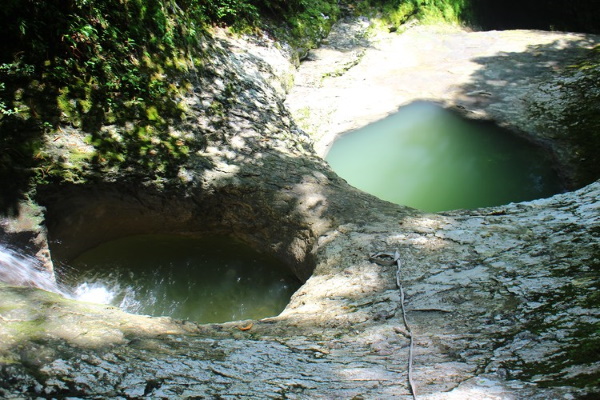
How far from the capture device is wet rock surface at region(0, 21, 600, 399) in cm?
188

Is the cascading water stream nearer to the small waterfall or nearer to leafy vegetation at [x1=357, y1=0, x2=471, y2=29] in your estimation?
the small waterfall

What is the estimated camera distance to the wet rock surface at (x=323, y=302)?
188 cm

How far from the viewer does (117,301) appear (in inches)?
172

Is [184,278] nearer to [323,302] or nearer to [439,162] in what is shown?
[323,302]

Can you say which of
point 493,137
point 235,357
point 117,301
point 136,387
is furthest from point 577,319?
point 493,137

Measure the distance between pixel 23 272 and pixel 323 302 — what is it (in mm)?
2777

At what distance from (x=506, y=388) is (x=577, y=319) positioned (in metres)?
0.70

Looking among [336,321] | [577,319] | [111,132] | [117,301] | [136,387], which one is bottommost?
[117,301]

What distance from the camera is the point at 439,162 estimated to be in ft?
23.1

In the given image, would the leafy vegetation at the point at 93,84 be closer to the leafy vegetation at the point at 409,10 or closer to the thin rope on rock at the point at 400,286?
the thin rope on rock at the point at 400,286

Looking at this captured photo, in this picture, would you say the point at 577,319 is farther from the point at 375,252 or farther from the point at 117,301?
the point at 117,301

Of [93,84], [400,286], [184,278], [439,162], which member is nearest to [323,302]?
[400,286]

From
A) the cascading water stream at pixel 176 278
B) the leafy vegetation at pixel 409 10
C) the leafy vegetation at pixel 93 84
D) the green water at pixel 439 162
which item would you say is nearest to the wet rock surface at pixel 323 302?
the cascading water stream at pixel 176 278

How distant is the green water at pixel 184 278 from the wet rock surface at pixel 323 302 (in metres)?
0.19
